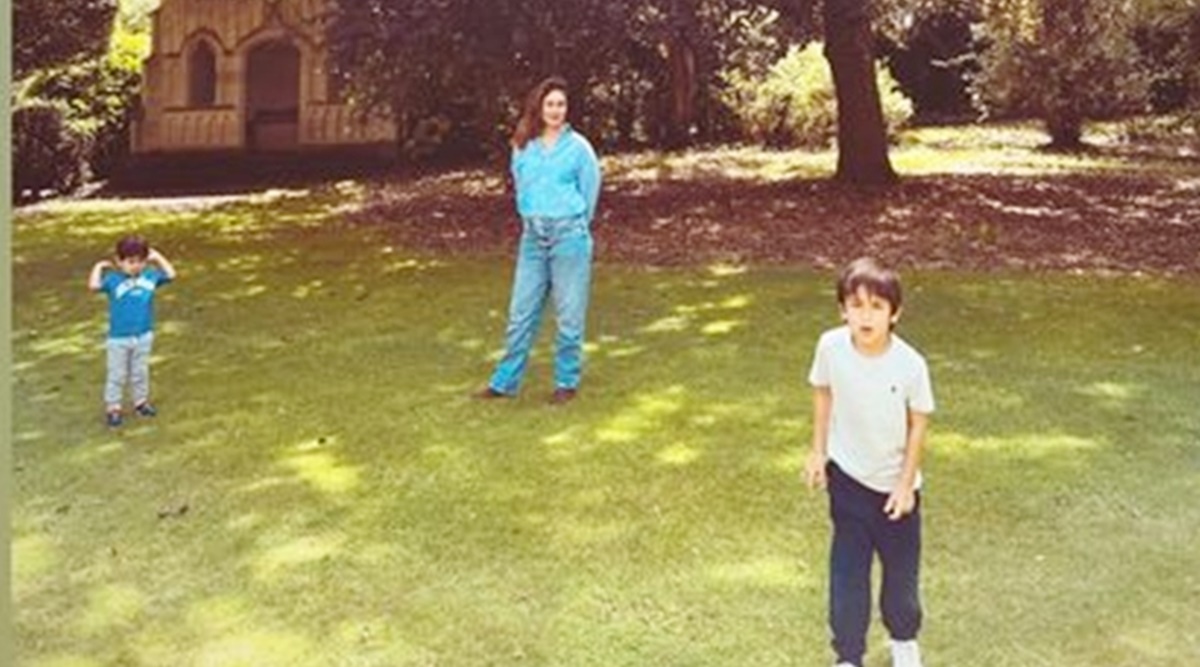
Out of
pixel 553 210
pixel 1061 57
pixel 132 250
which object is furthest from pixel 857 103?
pixel 132 250

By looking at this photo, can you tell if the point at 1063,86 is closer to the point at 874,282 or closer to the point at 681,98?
the point at 681,98

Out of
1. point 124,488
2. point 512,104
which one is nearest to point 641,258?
point 512,104

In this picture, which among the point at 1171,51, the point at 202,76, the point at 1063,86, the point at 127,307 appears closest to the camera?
the point at 127,307

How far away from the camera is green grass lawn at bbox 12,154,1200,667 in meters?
Result: 5.68

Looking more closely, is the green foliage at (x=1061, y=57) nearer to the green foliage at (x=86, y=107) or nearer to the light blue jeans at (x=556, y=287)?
the green foliage at (x=86, y=107)

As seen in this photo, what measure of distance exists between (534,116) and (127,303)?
2.82 m

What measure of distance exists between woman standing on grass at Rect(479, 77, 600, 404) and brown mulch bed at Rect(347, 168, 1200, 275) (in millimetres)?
6263

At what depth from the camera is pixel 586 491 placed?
24.6 ft

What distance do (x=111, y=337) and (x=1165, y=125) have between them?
98.9 ft

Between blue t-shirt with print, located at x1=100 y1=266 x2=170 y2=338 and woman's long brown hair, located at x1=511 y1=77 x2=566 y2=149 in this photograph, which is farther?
blue t-shirt with print, located at x1=100 y1=266 x2=170 y2=338

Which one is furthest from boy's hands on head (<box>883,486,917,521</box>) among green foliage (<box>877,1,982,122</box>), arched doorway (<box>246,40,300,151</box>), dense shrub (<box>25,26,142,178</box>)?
green foliage (<box>877,1,982,122</box>)

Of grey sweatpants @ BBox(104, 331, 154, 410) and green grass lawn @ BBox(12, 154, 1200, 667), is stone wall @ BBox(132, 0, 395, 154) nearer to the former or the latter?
green grass lawn @ BBox(12, 154, 1200, 667)

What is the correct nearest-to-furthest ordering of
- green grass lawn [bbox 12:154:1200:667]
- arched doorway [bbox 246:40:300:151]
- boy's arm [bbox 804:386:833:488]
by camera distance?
boy's arm [bbox 804:386:833:488] → green grass lawn [bbox 12:154:1200:667] → arched doorway [bbox 246:40:300:151]

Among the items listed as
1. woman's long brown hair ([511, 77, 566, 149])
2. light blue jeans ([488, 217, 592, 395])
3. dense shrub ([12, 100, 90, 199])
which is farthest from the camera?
dense shrub ([12, 100, 90, 199])
